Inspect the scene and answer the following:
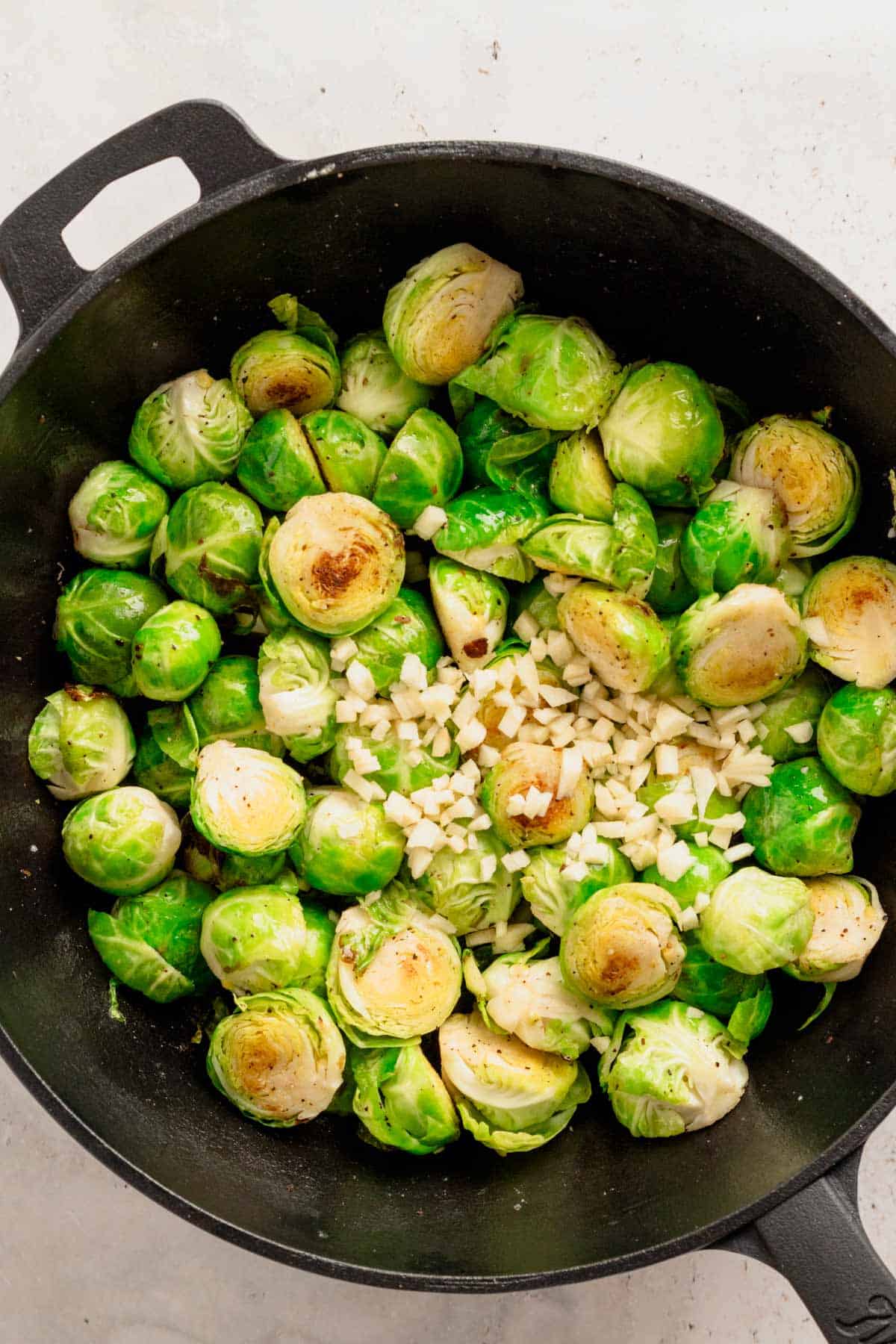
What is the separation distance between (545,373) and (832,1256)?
165cm

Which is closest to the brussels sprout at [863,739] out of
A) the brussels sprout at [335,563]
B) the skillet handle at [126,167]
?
the brussels sprout at [335,563]

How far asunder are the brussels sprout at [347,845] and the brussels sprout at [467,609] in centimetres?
36

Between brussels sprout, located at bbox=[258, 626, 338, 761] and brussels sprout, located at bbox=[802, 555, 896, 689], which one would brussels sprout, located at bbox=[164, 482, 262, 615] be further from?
brussels sprout, located at bbox=[802, 555, 896, 689]

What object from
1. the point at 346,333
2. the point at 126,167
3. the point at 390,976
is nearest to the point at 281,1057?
the point at 390,976

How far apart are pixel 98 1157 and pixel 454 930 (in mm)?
777

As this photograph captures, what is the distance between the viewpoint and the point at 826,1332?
194 cm

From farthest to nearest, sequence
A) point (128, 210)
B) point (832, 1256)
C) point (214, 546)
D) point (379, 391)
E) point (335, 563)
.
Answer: point (128, 210), point (379, 391), point (214, 546), point (335, 563), point (832, 1256)

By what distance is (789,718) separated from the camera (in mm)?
2355

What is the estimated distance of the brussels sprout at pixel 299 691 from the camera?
2.28 m

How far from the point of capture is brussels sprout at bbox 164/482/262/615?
2.31 meters

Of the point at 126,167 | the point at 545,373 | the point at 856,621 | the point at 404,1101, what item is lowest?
the point at 404,1101

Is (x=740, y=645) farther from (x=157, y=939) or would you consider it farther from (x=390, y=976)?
(x=157, y=939)

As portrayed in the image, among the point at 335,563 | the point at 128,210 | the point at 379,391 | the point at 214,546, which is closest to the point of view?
the point at 335,563

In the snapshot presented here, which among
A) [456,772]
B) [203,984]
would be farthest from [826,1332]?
[203,984]
